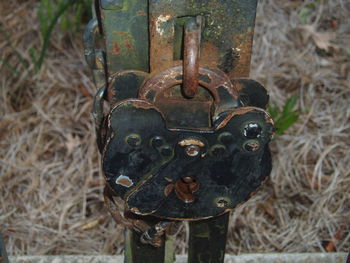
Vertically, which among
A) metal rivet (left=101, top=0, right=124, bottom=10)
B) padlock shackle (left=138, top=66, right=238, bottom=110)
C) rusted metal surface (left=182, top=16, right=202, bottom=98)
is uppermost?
metal rivet (left=101, top=0, right=124, bottom=10)

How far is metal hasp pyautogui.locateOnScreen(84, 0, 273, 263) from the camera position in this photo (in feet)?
2.08

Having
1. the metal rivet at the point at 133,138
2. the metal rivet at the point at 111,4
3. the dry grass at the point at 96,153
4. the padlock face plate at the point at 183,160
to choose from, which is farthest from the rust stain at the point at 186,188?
the dry grass at the point at 96,153

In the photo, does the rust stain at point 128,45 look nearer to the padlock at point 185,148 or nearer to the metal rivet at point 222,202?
the padlock at point 185,148

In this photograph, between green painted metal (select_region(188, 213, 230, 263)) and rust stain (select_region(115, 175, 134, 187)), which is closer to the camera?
rust stain (select_region(115, 175, 134, 187))

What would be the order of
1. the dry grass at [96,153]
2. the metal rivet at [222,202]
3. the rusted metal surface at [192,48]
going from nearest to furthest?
the rusted metal surface at [192,48], the metal rivet at [222,202], the dry grass at [96,153]

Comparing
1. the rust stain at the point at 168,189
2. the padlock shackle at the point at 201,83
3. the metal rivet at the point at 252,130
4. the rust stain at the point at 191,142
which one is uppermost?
the padlock shackle at the point at 201,83

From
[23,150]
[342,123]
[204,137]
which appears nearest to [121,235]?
[23,150]

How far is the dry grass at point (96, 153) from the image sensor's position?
1.73 metres

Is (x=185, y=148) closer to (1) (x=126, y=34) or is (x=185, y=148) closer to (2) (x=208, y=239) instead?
(1) (x=126, y=34)

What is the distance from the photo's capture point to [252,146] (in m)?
0.66

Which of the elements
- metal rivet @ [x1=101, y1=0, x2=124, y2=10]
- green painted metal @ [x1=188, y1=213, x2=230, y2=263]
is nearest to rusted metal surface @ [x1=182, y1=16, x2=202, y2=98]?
metal rivet @ [x1=101, y1=0, x2=124, y2=10]

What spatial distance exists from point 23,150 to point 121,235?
578 mm

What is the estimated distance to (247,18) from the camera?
651 millimetres

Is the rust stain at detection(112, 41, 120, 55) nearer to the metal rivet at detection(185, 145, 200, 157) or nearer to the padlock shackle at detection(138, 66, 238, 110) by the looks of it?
the padlock shackle at detection(138, 66, 238, 110)
